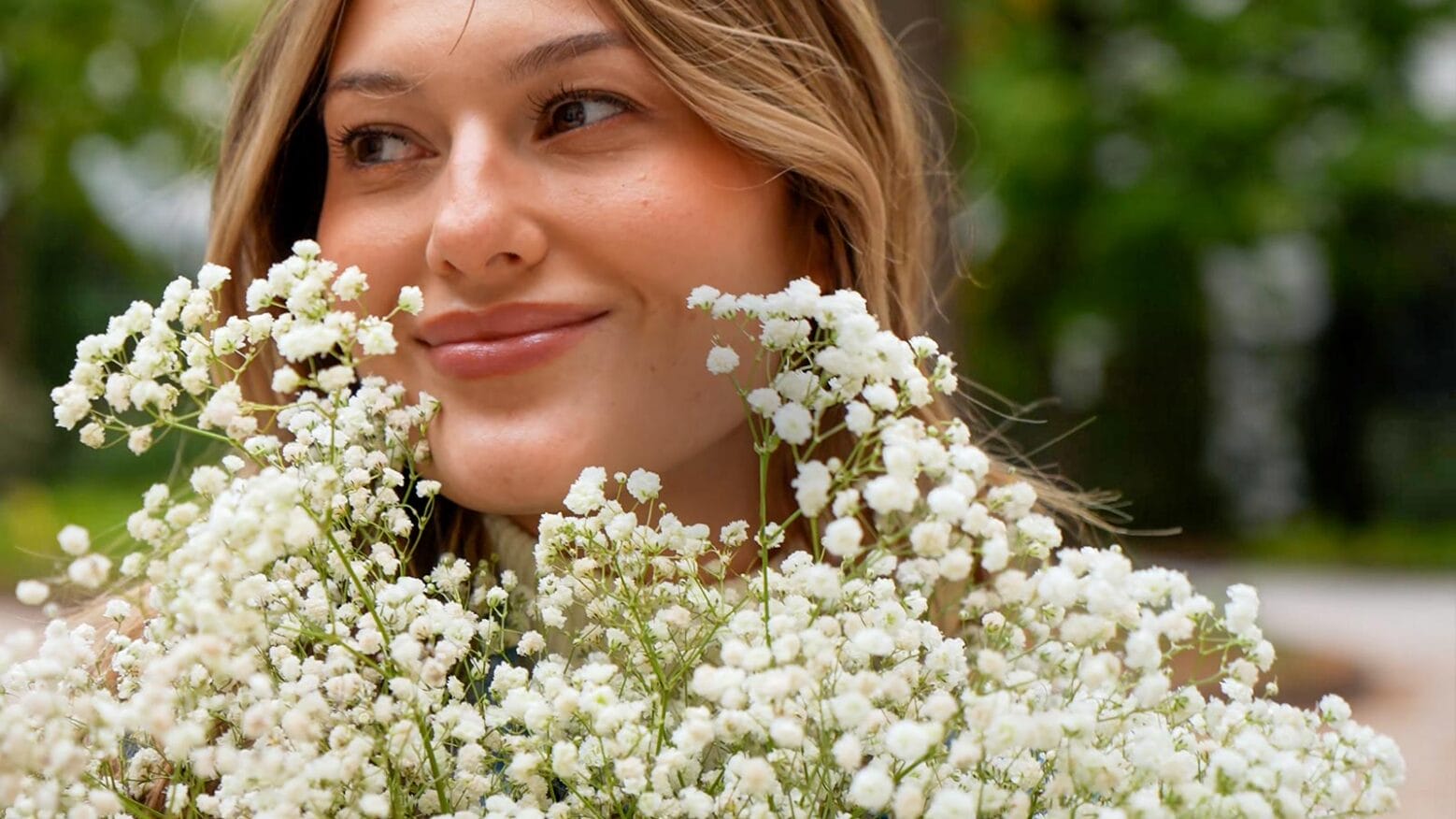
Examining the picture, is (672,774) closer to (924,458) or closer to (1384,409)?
(924,458)

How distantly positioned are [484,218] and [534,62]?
0.66 ft

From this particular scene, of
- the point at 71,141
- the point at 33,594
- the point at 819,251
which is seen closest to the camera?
the point at 33,594

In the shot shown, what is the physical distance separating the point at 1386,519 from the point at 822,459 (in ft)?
50.1

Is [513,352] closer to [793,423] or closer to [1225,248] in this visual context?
[793,423]

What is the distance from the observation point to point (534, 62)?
169 centimetres

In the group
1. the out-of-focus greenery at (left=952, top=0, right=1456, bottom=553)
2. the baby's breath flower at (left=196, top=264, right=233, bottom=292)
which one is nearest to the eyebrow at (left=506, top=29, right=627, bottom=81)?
the baby's breath flower at (left=196, top=264, right=233, bottom=292)

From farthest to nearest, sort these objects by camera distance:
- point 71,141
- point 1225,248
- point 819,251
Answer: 1. point 71,141
2. point 1225,248
3. point 819,251

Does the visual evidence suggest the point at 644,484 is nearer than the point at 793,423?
No

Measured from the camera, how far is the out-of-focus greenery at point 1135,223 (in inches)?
421

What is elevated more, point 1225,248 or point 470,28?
point 1225,248

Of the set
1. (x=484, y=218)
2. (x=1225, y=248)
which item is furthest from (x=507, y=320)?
(x=1225, y=248)

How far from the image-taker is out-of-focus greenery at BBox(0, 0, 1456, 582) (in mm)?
10695

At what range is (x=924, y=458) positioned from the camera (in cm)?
120

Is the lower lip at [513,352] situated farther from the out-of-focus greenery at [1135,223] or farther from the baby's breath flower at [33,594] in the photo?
the out-of-focus greenery at [1135,223]
